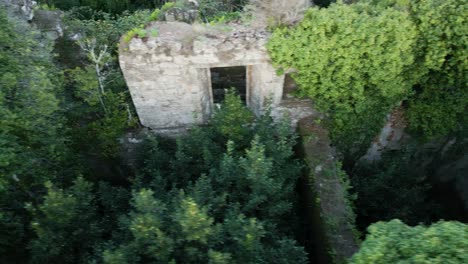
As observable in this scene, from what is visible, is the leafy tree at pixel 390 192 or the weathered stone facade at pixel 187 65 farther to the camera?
the leafy tree at pixel 390 192

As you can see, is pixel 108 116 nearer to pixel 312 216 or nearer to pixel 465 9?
pixel 312 216

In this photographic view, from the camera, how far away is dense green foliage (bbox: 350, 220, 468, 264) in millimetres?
3746

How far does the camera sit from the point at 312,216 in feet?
23.2

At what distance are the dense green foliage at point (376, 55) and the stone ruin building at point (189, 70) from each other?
1.73ft

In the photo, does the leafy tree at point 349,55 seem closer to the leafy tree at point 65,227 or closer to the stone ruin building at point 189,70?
the stone ruin building at point 189,70

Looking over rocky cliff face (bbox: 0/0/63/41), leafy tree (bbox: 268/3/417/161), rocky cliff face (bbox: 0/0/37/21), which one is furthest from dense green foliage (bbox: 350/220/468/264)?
rocky cliff face (bbox: 0/0/37/21)

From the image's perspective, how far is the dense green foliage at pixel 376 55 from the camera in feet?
21.0

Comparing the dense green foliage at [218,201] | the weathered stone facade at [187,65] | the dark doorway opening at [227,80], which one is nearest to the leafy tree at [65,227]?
the dense green foliage at [218,201]

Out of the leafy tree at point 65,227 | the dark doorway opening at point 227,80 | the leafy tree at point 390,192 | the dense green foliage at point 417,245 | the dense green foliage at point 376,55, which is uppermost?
the dense green foliage at point 376,55

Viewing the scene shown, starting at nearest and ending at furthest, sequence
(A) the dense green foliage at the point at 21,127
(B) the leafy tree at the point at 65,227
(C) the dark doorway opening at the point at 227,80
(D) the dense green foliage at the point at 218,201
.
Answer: (D) the dense green foliage at the point at 218,201 → (B) the leafy tree at the point at 65,227 → (A) the dense green foliage at the point at 21,127 → (C) the dark doorway opening at the point at 227,80

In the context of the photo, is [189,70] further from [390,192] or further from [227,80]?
[390,192]

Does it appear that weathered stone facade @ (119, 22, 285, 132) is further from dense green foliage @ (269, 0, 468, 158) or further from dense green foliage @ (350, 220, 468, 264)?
dense green foliage @ (350, 220, 468, 264)

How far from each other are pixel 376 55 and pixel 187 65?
10.9 ft

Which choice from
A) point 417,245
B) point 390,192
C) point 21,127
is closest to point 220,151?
point 21,127
